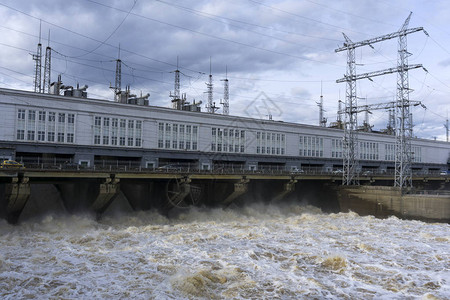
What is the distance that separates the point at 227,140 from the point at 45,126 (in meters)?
25.7

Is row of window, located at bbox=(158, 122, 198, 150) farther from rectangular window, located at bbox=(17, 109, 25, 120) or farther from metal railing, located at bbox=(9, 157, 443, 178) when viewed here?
rectangular window, located at bbox=(17, 109, 25, 120)

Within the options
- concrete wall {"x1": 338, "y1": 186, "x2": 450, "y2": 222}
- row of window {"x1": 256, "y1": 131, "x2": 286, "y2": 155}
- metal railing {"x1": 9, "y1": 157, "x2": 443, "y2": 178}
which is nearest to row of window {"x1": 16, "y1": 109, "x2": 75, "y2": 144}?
metal railing {"x1": 9, "y1": 157, "x2": 443, "y2": 178}

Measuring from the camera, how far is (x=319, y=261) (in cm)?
2244

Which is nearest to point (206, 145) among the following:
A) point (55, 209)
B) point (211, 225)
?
point (211, 225)

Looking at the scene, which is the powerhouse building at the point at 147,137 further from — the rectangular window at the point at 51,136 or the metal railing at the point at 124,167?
the metal railing at the point at 124,167

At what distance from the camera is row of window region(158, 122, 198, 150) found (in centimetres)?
5003

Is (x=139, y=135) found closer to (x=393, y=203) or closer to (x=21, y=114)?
(x=21, y=114)

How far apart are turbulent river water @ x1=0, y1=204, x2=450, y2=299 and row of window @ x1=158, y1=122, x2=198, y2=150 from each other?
587 inches

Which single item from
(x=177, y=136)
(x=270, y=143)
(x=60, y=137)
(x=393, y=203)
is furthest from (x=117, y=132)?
(x=393, y=203)

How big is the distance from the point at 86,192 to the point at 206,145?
20.8 meters

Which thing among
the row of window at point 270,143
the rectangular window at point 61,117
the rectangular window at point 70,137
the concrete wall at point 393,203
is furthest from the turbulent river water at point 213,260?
the row of window at point 270,143

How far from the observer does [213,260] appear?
22.0 metres

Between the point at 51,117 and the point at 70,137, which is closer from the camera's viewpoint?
the point at 51,117

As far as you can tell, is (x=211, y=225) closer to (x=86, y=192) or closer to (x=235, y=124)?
(x=86, y=192)
